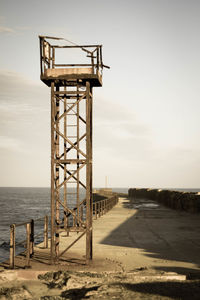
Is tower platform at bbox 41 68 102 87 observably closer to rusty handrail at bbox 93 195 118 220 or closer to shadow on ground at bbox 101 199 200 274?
shadow on ground at bbox 101 199 200 274

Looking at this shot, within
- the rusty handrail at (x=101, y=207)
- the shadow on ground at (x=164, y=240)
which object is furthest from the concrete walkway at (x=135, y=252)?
the rusty handrail at (x=101, y=207)

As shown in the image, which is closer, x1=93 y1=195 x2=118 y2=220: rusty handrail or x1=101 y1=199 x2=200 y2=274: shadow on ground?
x1=101 y1=199 x2=200 y2=274: shadow on ground

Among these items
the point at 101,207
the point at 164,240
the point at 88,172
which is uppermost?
the point at 88,172

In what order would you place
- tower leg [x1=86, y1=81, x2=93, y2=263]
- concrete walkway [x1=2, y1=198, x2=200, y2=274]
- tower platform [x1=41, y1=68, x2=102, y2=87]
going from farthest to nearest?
tower platform [x1=41, y1=68, x2=102, y2=87]
tower leg [x1=86, y1=81, x2=93, y2=263]
concrete walkway [x1=2, y1=198, x2=200, y2=274]

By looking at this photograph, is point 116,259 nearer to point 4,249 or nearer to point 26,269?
point 26,269

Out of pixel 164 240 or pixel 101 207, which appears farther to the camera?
pixel 101 207

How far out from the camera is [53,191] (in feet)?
33.4

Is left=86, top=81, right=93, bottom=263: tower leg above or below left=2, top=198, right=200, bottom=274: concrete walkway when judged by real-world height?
above

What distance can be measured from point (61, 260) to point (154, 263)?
2.81 meters

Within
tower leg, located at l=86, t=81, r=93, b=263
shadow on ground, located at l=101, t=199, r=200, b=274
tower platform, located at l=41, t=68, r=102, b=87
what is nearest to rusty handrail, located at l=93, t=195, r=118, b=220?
shadow on ground, located at l=101, t=199, r=200, b=274

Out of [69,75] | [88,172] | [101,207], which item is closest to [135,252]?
[88,172]

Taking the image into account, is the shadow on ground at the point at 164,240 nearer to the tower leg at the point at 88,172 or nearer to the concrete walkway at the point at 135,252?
the concrete walkway at the point at 135,252

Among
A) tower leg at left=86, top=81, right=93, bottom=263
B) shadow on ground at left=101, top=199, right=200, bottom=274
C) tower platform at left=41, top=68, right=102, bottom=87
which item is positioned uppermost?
tower platform at left=41, top=68, right=102, bottom=87

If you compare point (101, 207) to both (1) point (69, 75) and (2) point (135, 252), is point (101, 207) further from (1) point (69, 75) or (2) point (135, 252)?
(1) point (69, 75)
